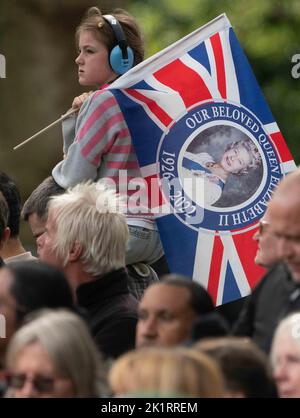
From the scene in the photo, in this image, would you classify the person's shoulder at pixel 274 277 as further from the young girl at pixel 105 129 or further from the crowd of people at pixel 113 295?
the young girl at pixel 105 129

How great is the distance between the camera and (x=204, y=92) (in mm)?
8250

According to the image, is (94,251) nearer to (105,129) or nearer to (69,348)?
(105,129)

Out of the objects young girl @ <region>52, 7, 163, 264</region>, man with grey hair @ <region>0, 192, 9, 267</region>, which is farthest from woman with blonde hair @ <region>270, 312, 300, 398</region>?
man with grey hair @ <region>0, 192, 9, 267</region>

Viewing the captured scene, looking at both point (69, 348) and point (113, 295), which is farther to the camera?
point (113, 295)

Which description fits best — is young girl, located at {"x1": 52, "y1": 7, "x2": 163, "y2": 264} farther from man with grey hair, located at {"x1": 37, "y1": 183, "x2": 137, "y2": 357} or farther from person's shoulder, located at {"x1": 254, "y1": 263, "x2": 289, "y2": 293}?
person's shoulder, located at {"x1": 254, "y1": 263, "x2": 289, "y2": 293}

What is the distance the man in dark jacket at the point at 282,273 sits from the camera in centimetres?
642

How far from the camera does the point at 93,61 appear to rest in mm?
8250

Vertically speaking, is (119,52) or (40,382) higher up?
(119,52)

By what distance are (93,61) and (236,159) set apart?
0.82m

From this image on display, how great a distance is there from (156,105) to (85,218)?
3.07 ft

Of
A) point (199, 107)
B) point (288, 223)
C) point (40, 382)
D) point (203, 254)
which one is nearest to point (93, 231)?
point (203, 254)

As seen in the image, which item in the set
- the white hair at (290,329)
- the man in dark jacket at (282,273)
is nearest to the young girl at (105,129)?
the man in dark jacket at (282,273)
